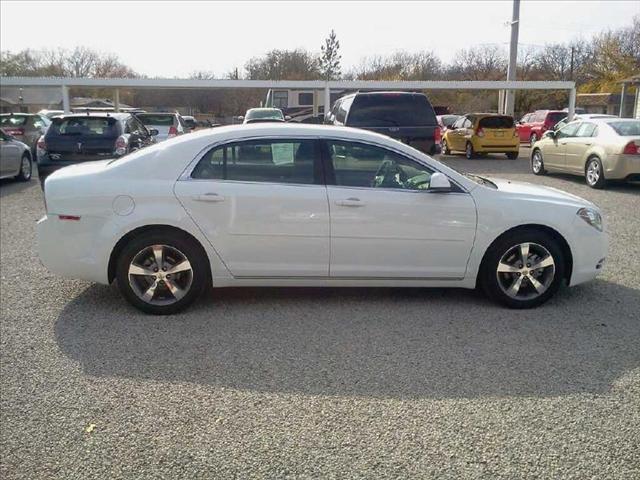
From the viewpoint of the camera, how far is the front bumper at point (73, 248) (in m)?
4.66

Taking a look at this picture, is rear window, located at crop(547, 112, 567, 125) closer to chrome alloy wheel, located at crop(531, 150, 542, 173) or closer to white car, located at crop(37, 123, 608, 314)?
chrome alloy wheel, located at crop(531, 150, 542, 173)

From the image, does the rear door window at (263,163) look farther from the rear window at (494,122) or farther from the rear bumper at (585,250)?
the rear window at (494,122)

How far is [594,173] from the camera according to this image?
12180 millimetres

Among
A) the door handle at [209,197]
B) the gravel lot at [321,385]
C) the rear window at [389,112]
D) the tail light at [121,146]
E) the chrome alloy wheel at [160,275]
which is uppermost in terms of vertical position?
the rear window at [389,112]

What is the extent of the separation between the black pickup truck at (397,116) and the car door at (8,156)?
311 inches

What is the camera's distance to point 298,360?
154 inches

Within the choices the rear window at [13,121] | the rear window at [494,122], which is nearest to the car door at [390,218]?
the rear window at [494,122]

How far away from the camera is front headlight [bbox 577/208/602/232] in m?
4.96

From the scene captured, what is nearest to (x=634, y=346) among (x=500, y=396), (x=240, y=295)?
(x=500, y=396)

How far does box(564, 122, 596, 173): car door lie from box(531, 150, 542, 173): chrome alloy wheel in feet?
4.86

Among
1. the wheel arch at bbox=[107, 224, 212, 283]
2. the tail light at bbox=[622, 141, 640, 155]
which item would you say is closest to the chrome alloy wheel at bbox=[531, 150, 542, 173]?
the tail light at bbox=[622, 141, 640, 155]

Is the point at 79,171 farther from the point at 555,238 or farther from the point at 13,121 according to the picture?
the point at 13,121

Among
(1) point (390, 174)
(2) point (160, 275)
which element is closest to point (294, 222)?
(1) point (390, 174)

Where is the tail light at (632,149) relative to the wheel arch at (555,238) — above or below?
above
